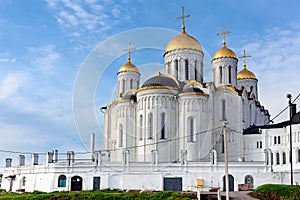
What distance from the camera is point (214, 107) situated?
54531 millimetres

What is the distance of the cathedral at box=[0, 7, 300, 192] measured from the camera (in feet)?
145

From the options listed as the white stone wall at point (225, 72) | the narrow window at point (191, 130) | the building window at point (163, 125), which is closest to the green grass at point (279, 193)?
the narrow window at point (191, 130)

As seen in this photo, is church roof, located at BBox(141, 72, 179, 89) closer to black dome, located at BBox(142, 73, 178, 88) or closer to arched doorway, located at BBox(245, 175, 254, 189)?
black dome, located at BBox(142, 73, 178, 88)

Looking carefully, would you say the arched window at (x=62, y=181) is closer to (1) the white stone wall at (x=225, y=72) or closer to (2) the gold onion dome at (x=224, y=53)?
(1) the white stone wall at (x=225, y=72)

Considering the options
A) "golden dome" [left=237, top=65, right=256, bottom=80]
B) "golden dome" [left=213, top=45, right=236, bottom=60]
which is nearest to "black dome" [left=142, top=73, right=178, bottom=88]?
"golden dome" [left=213, top=45, right=236, bottom=60]

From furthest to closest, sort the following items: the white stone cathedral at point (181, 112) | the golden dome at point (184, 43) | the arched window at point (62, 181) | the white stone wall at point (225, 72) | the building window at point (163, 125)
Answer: the white stone wall at point (225, 72)
the golden dome at point (184, 43)
the building window at point (163, 125)
the white stone cathedral at point (181, 112)
the arched window at point (62, 181)

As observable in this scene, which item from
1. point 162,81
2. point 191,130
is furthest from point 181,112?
point 162,81

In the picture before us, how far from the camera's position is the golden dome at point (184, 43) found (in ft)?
186

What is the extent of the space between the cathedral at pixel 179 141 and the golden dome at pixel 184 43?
5.1 inches

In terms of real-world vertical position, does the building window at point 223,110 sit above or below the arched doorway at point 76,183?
A: above

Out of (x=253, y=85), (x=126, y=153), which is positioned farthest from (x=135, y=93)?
(x=253, y=85)

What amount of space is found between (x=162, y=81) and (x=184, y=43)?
6900 mm

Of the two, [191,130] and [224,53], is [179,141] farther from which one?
[224,53]

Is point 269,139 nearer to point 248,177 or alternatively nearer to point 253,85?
point 248,177
